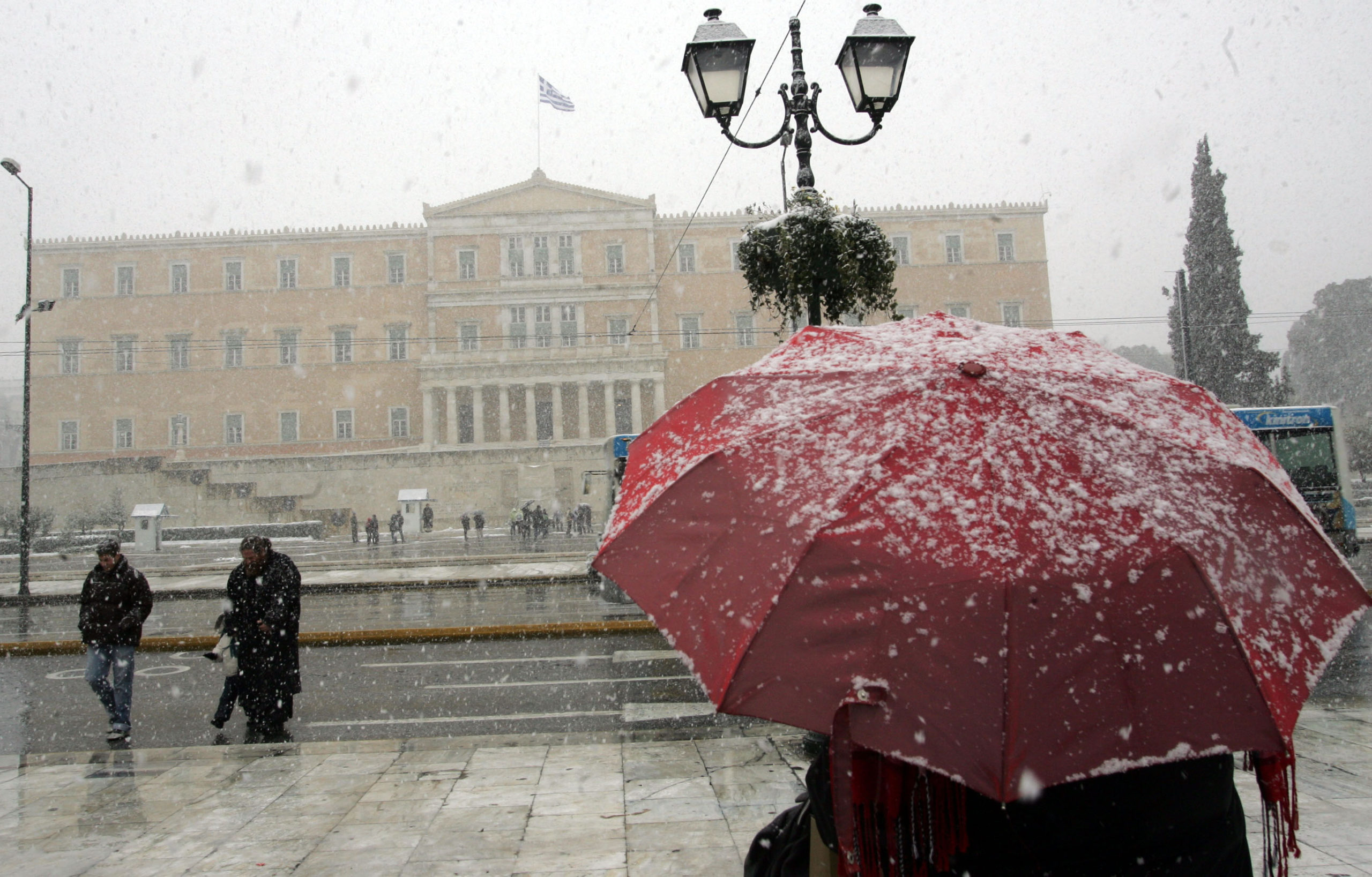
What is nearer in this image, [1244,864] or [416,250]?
Result: [1244,864]

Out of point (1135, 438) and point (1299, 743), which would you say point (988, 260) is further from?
point (1135, 438)

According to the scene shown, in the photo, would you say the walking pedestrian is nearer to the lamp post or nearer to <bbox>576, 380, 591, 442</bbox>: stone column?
the lamp post

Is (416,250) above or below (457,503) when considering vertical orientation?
above

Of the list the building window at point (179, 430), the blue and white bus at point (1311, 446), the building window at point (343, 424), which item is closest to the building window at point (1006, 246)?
the blue and white bus at point (1311, 446)

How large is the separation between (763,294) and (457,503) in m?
37.3

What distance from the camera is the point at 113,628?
23.6 ft

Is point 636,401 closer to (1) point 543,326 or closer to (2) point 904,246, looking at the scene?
(1) point 543,326

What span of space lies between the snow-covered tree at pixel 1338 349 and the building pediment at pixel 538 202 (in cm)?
5407

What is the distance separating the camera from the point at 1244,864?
1.91 m

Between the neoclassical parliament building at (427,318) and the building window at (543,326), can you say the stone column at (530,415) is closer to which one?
the neoclassical parliament building at (427,318)

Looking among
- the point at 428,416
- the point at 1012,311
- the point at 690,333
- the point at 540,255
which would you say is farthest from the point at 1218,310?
the point at 428,416

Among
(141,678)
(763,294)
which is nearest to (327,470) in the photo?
(141,678)

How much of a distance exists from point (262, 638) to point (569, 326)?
43.0 m

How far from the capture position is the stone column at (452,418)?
1857 inches
